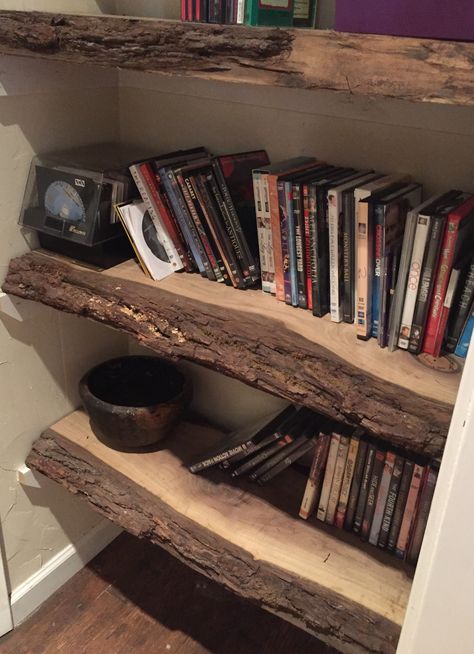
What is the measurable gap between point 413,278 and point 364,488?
1.40 ft

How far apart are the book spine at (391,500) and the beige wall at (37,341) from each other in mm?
847

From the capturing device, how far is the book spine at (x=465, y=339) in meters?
0.92

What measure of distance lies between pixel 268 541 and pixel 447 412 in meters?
0.48

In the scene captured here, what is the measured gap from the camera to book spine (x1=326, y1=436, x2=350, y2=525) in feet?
3.66

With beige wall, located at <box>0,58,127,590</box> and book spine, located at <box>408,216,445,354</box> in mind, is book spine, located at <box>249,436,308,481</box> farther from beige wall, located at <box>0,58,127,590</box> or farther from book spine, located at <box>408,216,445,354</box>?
beige wall, located at <box>0,58,127,590</box>

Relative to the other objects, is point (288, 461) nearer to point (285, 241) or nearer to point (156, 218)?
point (285, 241)

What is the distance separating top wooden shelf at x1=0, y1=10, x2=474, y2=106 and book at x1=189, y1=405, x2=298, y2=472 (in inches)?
28.2

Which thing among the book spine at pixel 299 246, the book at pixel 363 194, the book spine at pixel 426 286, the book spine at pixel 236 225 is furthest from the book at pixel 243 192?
the book spine at pixel 426 286

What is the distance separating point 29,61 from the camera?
3.78 feet

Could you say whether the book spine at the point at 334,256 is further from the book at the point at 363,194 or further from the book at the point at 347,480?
the book at the point at 347,480

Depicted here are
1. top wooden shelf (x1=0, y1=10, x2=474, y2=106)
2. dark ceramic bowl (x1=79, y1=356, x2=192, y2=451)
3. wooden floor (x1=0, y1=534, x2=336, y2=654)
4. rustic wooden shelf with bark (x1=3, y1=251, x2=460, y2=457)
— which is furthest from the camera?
wooden floor (x1=0, y1=534, x2=336, y2=654)

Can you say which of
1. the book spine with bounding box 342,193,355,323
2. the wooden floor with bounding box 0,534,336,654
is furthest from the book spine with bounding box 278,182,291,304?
the wooden floor with bounding box 0,534,336,654

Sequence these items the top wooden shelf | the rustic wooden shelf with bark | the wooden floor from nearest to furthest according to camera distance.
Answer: the top wooden shelf → the rustic wooden shelf with bark → the wooden floor

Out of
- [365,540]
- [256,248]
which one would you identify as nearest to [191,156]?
[256,248]
